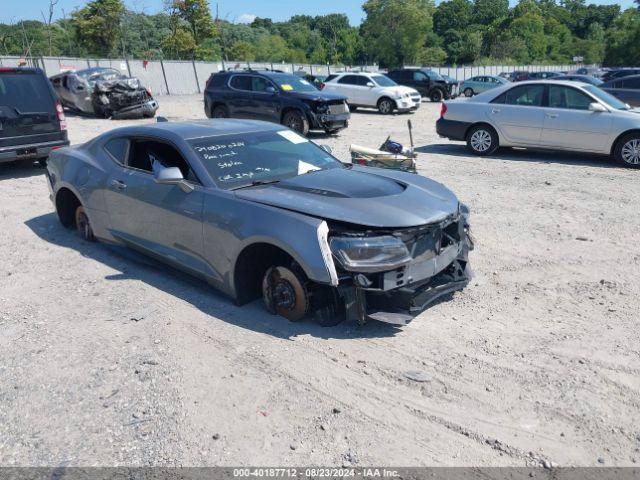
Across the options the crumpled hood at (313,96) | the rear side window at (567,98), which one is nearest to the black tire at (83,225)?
the rear side window at (567,98)

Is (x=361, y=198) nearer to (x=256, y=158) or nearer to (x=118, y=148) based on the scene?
(x=256, y=158)

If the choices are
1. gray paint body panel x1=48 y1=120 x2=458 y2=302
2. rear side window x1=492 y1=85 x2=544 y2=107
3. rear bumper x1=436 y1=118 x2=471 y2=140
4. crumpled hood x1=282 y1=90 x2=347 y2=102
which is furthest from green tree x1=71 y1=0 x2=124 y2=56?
gray paint body panel x1=48 y1=120 x2=458 y2=302

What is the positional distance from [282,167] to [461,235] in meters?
1.71

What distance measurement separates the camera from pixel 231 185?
15.5ft

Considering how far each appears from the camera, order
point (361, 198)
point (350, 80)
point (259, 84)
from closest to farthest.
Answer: point (361, 198)
point (259, 84)
point (350, 80)

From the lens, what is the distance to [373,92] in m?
22.1

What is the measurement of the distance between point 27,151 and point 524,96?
958 cm

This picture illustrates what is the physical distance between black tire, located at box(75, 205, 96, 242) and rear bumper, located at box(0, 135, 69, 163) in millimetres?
4086

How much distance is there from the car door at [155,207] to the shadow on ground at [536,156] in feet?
27.1

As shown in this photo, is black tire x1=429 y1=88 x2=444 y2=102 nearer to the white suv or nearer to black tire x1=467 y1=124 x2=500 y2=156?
the white suv

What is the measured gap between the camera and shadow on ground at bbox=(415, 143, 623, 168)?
11234mm

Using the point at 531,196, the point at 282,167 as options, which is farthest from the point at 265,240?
the point at 531,196

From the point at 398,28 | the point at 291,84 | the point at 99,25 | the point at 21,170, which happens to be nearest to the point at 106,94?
the point at 291,84

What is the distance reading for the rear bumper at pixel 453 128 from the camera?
40.0 ft
